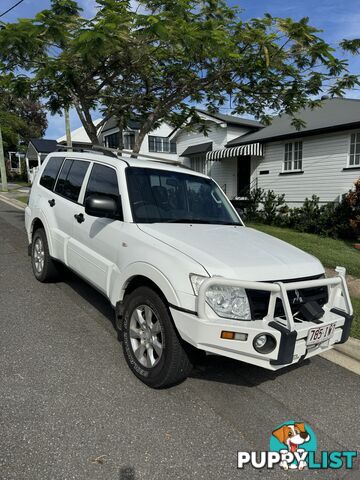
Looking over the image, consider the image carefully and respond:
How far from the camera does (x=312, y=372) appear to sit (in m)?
3.56

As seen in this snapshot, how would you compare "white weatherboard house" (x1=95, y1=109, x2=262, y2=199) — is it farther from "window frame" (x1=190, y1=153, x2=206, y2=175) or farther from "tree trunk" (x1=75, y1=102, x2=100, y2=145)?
"tree trunk" (x1=75, y1=102, x2=100, y2=145)

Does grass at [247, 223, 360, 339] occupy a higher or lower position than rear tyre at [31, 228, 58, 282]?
lower

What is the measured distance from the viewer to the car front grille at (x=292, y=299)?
274 centimetres

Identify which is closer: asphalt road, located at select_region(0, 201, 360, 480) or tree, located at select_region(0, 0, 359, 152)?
asphalt road, located at select_region(0, 201, 360, 480)

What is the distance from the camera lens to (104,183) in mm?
4129

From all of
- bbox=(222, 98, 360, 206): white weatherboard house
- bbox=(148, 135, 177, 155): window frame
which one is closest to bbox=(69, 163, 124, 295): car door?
bbox=(222, 98, 360, 206): white weatherboard house

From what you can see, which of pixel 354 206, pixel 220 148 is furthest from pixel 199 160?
pixel 354 206

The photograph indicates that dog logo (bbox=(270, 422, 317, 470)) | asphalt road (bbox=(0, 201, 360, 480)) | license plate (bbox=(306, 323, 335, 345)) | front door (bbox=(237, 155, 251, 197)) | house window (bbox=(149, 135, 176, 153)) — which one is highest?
house window (bbox=(149, 135, 176, 153))

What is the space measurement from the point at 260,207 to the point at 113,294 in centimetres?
1284

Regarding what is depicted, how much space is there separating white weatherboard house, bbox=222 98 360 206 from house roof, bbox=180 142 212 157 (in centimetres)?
286

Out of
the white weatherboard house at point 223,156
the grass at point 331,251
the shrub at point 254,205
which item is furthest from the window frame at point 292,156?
the grass at point 331,251

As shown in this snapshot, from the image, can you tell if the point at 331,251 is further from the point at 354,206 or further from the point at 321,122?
the point at 321,122

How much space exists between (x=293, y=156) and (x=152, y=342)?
1373 cm

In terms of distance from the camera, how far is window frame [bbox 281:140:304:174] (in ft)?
48.6
